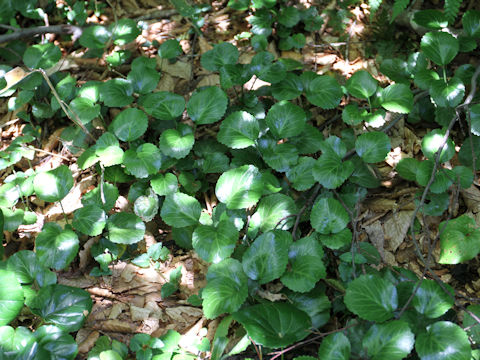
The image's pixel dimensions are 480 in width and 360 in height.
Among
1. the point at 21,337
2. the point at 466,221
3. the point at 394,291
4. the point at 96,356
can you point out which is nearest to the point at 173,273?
the point at 96,356

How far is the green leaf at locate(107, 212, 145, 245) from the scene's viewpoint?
193cm

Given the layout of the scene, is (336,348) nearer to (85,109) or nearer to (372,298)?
(372,298)

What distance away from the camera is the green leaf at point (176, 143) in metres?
2.03

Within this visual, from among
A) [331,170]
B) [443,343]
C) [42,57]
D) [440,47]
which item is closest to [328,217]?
[331,170]

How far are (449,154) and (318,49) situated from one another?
3.72 ft

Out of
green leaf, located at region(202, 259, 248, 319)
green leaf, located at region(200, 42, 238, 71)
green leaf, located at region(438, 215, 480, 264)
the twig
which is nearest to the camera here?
green leaf, located at region(202, 259, 248, 319)

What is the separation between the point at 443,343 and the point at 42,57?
2280mm

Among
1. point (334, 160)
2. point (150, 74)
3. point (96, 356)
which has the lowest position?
point (96, 356)

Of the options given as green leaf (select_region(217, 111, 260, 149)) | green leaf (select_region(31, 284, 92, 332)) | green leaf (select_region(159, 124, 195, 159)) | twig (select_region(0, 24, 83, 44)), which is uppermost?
twig (select_region(0, 24, 83, 44))

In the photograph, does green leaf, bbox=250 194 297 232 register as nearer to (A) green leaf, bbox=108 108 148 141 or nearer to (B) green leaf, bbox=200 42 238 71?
(A) green leaf, bbox=108 108 148 141

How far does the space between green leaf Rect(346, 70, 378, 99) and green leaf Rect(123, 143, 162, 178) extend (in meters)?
0.94

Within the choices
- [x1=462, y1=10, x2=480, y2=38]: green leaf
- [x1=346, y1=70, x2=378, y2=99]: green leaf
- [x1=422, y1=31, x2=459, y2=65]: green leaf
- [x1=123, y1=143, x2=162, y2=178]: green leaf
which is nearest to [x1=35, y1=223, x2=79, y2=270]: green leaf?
[x1=123, y1=143, x2=162, y2=178]: green leaf

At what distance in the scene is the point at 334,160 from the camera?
1918mm

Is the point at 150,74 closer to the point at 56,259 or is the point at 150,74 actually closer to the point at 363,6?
the point at 56,259
